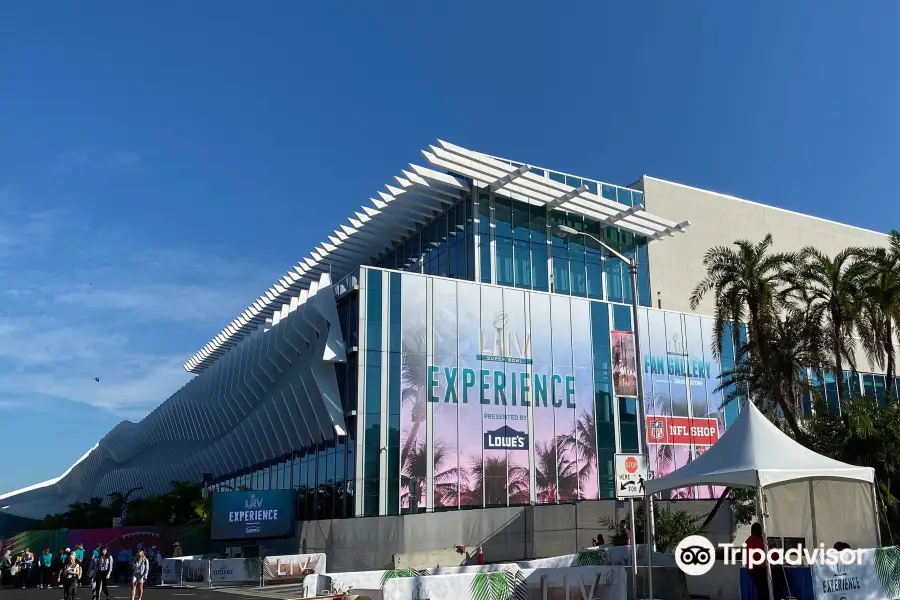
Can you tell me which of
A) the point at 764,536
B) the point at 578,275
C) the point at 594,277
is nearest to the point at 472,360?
the point at 578,275

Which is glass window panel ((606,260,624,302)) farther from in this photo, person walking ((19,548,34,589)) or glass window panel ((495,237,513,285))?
person walking ((19,548,34,589))

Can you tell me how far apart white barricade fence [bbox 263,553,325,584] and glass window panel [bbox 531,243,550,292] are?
20573 mm

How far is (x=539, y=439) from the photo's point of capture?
1658 inches

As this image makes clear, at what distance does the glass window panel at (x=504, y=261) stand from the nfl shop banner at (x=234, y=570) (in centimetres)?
2040

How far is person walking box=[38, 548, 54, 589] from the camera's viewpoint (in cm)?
3362

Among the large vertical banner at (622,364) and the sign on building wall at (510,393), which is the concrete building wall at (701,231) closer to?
the sign on building wall at (510,393)

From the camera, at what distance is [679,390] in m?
47.3

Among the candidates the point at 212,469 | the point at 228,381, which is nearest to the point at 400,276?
the point at 228,381

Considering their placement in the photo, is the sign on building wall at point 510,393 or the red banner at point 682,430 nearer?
the sign on building wall at point 510,393

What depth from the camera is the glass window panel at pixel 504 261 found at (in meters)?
45.7

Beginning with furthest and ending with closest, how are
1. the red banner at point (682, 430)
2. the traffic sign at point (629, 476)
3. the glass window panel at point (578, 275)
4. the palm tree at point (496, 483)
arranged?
the glass window panel at point (578, 275) < the red banner at point (682, 430) < the palm tree at point (496, 483) < the traffic sign at point (629, 476)

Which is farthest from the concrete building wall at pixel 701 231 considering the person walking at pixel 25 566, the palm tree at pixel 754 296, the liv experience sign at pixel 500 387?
the person walking at pixel 25 566

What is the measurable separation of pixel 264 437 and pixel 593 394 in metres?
20.6

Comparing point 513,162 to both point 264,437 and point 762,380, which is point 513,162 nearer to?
point 762,380
